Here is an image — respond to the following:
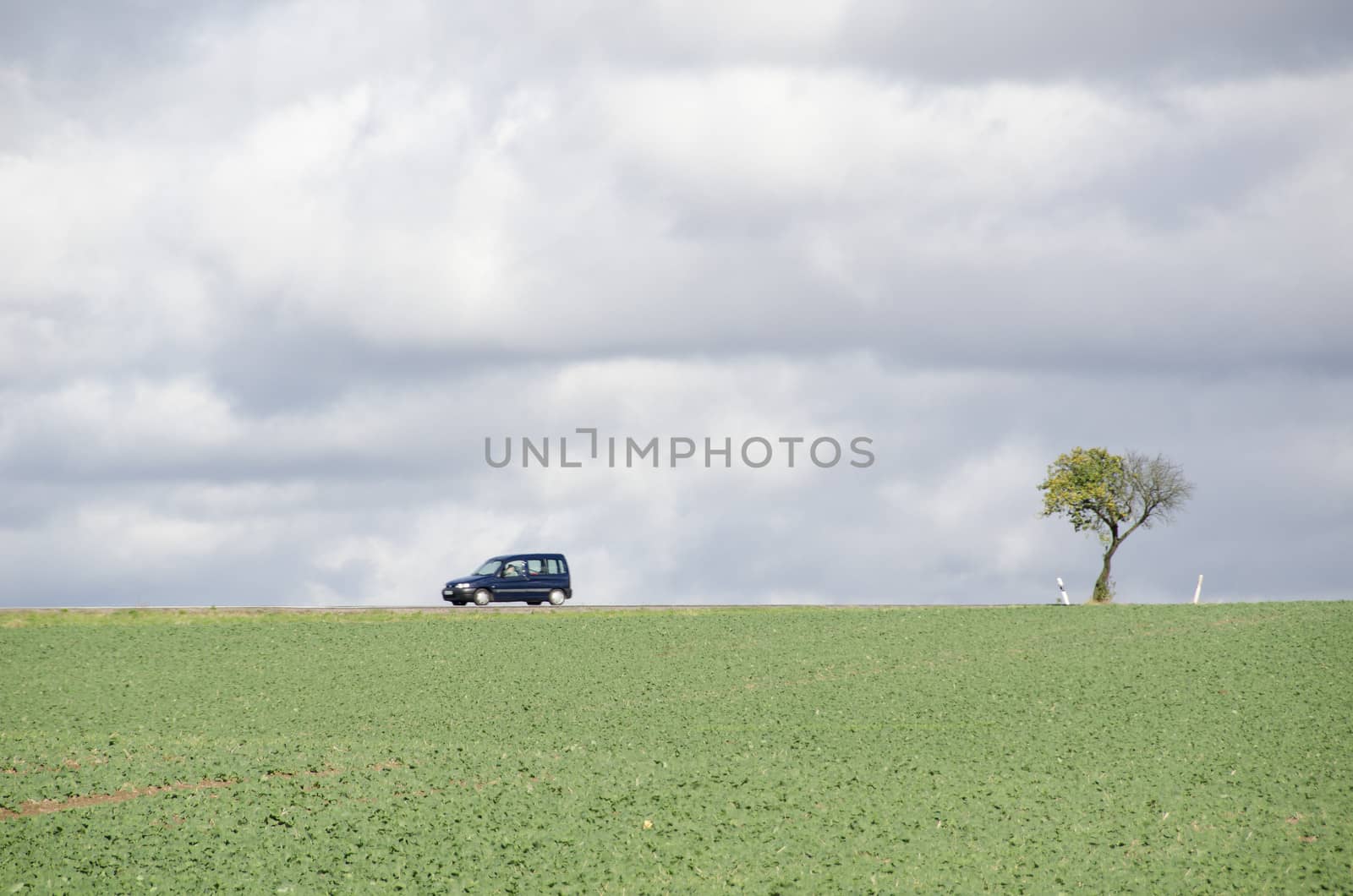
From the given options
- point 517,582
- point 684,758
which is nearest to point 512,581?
point 517,582

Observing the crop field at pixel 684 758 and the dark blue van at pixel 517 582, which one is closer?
the crop field at pixel 684 758

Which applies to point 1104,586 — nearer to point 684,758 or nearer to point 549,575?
point 549,575

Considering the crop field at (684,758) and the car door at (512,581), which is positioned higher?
the car door at (512,581)

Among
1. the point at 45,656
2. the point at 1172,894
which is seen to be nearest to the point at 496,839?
the point at 1172,894

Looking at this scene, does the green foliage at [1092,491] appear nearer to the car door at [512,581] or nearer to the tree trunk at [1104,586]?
the tree trunk at [1104,586]

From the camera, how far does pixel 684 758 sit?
22938 mm

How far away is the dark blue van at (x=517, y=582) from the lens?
154 feet

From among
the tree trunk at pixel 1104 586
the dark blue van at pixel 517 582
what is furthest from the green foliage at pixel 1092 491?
the dark blue van at pixel 517 582

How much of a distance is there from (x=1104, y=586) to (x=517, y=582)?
25.6m

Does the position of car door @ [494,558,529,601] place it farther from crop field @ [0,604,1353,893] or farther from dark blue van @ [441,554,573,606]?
crop field @ [0,604,1353,893]

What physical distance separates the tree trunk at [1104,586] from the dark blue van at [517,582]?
22.2 metres

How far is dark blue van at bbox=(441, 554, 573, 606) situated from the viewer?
47.0 m

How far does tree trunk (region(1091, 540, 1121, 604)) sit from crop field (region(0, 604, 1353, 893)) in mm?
13012

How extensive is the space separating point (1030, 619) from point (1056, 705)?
47.0 ft
